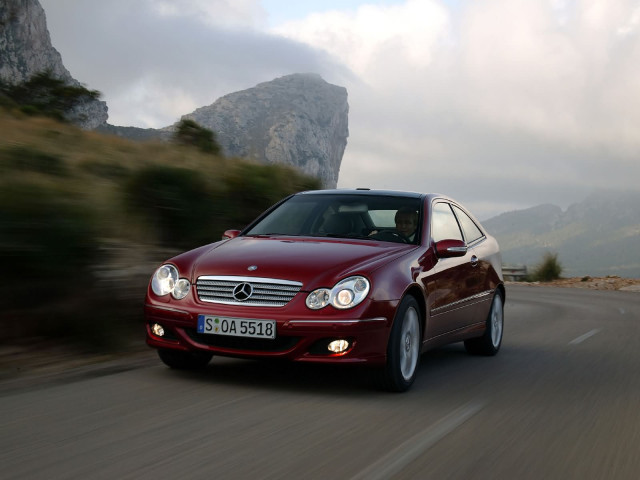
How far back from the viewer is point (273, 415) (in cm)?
520

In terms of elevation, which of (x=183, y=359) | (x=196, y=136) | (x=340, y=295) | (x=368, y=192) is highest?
(x=196, y=136)

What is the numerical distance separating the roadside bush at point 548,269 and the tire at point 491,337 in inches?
1028

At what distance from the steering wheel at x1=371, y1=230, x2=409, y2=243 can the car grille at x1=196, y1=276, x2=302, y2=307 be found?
1307 mm

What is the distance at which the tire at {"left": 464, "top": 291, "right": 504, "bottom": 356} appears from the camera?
851 centimetres

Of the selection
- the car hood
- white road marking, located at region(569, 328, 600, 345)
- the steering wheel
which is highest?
the steering wheel

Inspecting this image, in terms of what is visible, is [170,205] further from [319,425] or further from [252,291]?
[319,425]

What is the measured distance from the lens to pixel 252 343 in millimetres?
5789

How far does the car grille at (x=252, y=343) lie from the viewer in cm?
575

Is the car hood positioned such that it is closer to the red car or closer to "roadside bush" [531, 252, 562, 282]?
the red car

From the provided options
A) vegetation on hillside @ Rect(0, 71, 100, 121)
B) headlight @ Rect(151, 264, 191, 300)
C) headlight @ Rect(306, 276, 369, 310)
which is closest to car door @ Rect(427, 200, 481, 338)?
headlight @ Rect(306, 276, 369, 310)

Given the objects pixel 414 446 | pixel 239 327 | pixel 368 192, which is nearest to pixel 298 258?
pixel 239 327

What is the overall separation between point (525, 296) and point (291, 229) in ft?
51.5

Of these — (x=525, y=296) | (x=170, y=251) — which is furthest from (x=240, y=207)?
(x=525, y=296)

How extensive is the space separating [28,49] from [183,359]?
57.8m
